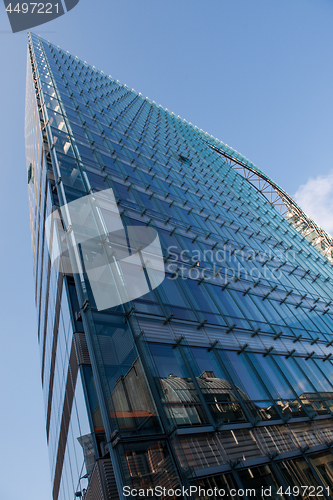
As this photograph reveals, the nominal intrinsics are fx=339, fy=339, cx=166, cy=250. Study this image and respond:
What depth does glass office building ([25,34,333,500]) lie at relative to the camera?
26.9ft

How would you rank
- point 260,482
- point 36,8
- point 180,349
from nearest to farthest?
point 260,482, point 180,349, point 36,8

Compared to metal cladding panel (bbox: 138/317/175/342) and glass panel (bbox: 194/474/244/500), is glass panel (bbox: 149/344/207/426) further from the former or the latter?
glass panel (bbox: 194/474/244/500)

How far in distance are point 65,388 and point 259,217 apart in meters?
22.1

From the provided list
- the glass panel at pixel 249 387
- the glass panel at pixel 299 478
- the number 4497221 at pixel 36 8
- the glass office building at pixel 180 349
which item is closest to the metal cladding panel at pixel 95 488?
the glass office building at pixel 180 349

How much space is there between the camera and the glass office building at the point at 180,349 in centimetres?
820

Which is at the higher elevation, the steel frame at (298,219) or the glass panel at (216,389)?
the steel frame at (298,219)

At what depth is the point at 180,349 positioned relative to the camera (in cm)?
1042

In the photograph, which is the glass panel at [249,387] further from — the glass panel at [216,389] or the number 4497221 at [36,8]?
the number 4497221 at [36,8]

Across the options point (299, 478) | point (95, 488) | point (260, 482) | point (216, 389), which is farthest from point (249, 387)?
point (95, 488)

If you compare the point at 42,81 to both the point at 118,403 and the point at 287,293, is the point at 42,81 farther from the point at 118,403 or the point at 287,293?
the point at 118,403

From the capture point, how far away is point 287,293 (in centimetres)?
1962

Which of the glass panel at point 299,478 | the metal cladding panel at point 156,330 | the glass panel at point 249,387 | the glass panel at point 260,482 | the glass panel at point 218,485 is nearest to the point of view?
the glass panel at point 218,485

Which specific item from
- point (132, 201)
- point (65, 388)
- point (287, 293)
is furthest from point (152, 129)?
point (65, 388)

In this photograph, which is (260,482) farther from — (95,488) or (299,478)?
(95,488)
